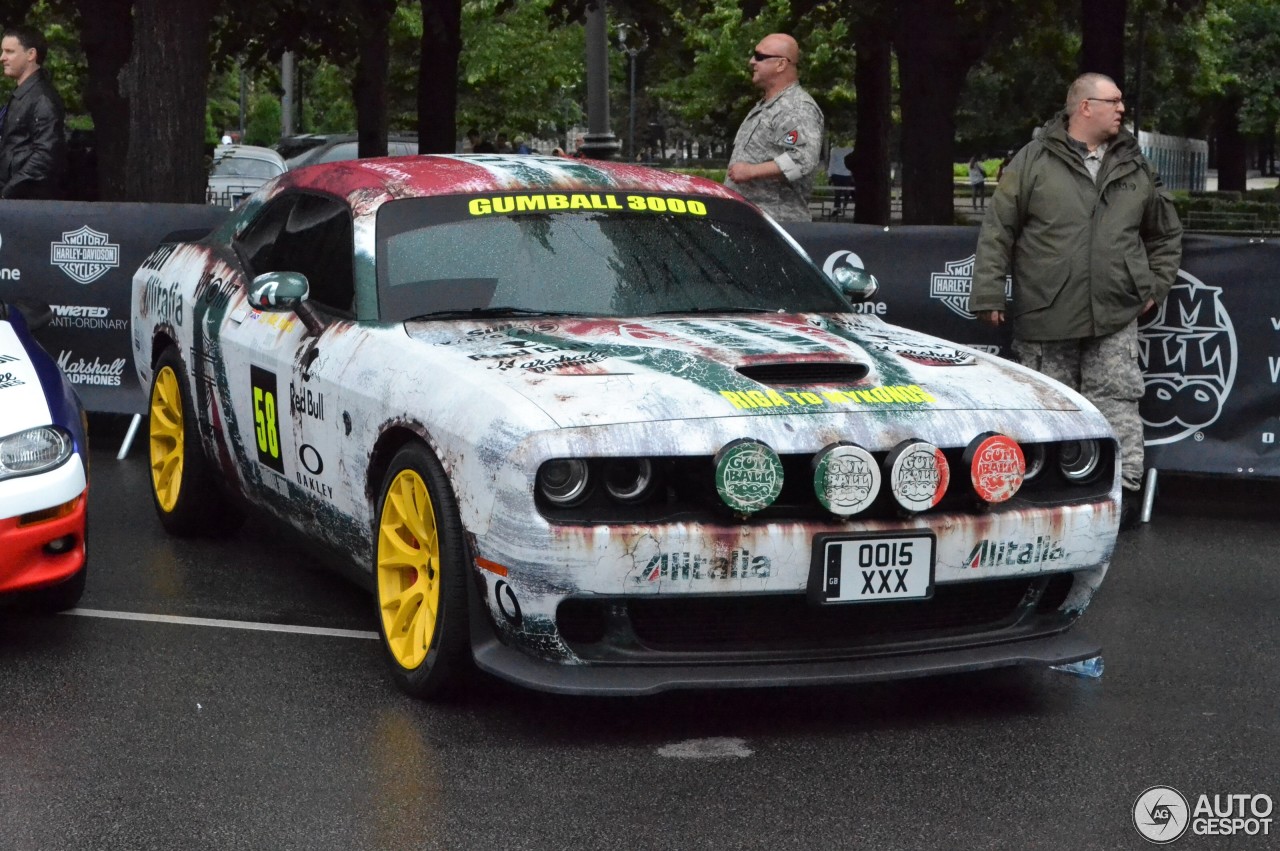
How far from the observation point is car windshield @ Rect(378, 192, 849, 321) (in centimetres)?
576

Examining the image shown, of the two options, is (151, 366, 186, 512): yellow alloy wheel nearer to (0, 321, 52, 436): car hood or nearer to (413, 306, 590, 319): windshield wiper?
(0, 321, 52, 436): car hood

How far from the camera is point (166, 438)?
750cm

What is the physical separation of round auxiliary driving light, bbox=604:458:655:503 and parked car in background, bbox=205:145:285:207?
23148 millimetres

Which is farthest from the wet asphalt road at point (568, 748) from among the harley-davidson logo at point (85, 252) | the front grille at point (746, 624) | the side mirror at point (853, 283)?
the harley-davidson logo at point (85, 252)

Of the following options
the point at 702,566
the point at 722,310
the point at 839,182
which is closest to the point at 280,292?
the point at 722,310

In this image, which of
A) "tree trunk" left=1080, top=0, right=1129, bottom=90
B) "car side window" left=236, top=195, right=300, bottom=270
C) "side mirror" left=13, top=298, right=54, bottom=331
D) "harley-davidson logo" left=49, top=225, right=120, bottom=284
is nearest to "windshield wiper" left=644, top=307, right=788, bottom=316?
"car side window" left=236, top=195, right=300, bottom=270

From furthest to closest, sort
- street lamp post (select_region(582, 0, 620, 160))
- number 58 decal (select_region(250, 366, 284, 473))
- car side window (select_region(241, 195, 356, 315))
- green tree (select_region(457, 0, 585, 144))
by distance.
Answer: green tree (select_region(457, 0, 585, 144)), street lamp post (select_region(582, 0, 620, 160)), number 58 decal (select_region(250, 366, 284, 473)), car side window (select_region(241, 195, 356, 315))

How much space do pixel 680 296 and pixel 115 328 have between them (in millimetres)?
4987

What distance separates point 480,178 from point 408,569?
153cm

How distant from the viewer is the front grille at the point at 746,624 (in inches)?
186

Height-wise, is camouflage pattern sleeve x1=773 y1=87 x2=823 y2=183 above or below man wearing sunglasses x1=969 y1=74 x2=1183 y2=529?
above

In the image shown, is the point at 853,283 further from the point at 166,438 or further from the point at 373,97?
the point at 373,97

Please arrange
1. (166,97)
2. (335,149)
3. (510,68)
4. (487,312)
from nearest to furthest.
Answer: (487,312) → (166,97) → (335,149) → (510,68)

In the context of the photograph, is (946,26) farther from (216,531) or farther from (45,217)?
(216,531)
